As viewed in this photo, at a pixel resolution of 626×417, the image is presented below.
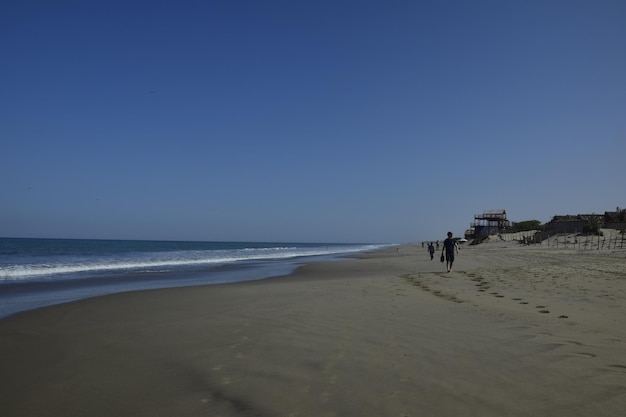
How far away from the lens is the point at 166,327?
24.2 feet

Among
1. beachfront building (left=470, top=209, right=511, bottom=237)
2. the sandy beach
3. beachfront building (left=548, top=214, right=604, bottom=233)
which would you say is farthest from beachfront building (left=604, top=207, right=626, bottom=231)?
the sandy beach

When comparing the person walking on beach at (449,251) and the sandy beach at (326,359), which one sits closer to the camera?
the sandy beach at (326,359)

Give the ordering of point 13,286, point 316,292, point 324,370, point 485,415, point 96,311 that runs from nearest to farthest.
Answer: point 485,415, point 324,370, point 96,311, point 316,292, point 13,286

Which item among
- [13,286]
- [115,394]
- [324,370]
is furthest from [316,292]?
[13,286]

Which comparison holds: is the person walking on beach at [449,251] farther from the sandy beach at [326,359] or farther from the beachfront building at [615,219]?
the beachfront building at [615,219]

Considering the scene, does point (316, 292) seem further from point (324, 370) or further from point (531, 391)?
point (531, 391)

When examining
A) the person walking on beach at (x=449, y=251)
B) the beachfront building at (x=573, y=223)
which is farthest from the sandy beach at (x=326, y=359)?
the beachfront building at (x=573, y=223)

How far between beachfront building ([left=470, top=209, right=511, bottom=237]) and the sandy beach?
71929 millimetres

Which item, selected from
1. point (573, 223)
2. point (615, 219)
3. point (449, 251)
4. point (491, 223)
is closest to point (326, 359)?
point (449, 251)

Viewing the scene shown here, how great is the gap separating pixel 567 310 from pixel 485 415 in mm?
5612

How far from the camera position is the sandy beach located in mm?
3711

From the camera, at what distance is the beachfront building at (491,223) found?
75.8 metres

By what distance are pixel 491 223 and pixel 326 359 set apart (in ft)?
266

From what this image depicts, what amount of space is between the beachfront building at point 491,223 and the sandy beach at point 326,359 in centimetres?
7193
